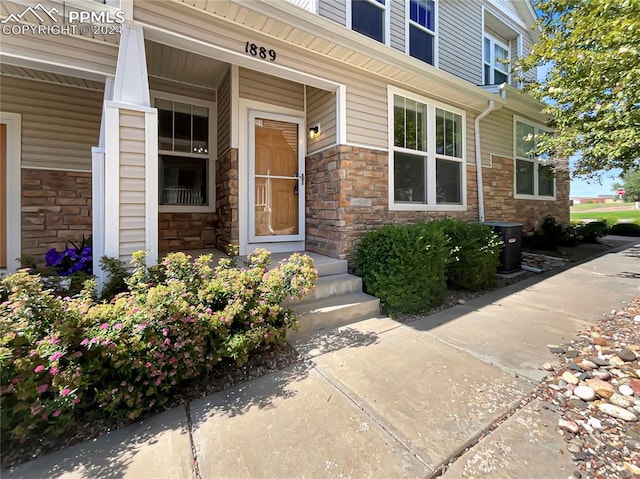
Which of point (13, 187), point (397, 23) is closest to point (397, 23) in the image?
point (397, 23)

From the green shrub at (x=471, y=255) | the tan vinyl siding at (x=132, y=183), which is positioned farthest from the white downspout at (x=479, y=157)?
the tan vinyl siding at (x=132, y=183)

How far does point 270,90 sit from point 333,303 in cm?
350

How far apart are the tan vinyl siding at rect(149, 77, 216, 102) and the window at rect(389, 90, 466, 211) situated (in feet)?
10.4

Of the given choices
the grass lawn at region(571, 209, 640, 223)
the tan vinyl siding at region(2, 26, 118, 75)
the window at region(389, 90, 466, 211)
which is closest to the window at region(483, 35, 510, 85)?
the window at region(389, 90, 466, 211)

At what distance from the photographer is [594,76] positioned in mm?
4027

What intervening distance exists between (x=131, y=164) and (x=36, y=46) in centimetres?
143

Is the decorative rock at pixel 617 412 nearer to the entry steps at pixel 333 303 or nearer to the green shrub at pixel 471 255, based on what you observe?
the entry steps at pixel 333 303

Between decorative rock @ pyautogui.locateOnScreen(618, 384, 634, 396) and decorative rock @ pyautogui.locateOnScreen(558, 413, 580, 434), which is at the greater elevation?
decorative rock @ pyautogui.locateOnScreen(618, 384, 634, 396)

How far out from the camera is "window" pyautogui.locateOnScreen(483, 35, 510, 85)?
765 centimetres

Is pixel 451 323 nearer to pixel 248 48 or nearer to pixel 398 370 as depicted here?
pixel 398 370

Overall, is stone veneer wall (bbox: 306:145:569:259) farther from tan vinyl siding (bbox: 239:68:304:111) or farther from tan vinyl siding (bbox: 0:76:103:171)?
tan vinyl siding (bbox: 0:76:103:171)

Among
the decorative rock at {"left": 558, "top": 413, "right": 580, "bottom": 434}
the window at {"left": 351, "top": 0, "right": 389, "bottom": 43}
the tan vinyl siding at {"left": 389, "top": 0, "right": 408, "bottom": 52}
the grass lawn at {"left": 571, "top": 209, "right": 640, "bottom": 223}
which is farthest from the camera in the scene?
the grass lawn at {"left": 571, "top": 209, "right": 640, "bottom": 223}

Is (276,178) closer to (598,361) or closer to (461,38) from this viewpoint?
(598,361)

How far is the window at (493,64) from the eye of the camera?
25.1ft
